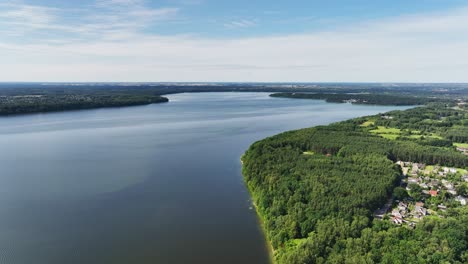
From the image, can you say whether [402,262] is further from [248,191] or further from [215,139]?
[215,139]

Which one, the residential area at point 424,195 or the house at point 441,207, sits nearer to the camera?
the residential area at point 424,195

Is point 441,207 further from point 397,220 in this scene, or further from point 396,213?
point 397,220

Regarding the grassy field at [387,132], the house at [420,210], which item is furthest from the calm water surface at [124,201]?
the grassy field at [387,132]

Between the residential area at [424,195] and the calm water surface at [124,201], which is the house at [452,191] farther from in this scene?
the calm water surface at [124,201]

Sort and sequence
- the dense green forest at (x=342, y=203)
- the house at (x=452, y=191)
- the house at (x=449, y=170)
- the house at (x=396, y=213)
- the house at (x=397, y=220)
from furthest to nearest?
the house at (x=449, y=170) < the house at (x=452, y=191) < the house at (x=396, y=213) < the house at (x=397, y=220) < the dense green forest at (x=342, y=203)

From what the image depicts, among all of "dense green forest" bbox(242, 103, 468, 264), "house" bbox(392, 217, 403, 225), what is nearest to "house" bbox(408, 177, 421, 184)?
"dense green forest" bbox(242, 103, 468, 264)

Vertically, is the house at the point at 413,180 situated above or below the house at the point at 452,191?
above
